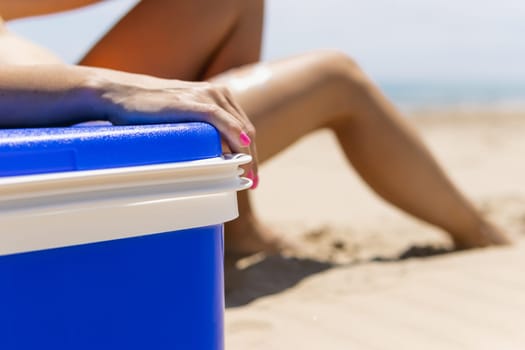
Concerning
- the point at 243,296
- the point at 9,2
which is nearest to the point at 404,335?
the point at 243,296

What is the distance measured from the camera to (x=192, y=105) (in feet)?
3.16

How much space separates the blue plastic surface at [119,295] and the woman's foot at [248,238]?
1.08 meters

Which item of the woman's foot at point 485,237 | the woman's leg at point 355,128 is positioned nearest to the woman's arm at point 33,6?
the woman's leg at point 355,128

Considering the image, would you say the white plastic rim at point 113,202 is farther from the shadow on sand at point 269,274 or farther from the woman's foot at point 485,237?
the woman's foot at point 485,237

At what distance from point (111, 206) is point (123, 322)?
138 millimetres

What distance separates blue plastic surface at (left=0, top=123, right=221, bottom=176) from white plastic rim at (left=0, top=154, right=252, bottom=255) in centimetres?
1

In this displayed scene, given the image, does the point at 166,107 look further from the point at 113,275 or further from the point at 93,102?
the point at 113,275

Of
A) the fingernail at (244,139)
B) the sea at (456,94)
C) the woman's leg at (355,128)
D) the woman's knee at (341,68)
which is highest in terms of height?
the fingernail at (244,139)

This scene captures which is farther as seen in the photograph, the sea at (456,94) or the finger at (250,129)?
the sea at (456,94)

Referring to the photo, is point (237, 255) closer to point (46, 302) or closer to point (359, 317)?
point (359, 317)

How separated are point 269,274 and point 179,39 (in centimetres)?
63

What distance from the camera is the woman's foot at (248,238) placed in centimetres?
205

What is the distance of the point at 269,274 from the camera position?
1.93m

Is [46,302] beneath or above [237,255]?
above
